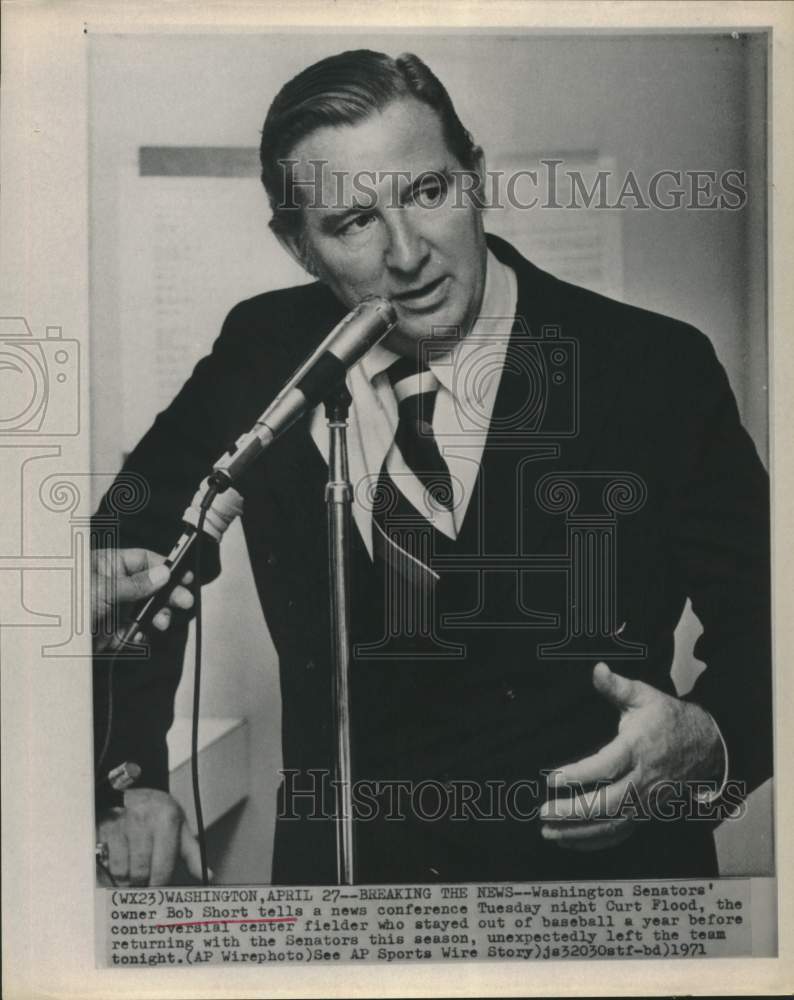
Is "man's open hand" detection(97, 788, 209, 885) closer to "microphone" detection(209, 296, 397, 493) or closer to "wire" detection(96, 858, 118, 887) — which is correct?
"wire" detection(96, 858, 118, 887)

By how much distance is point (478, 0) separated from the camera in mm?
1293

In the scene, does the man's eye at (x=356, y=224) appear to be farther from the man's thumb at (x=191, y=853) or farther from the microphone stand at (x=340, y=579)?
the man's thumb at (x=191, y=853)

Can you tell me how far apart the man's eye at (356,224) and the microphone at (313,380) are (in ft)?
0.25

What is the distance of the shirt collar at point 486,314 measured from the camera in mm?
1290

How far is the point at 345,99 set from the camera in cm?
127

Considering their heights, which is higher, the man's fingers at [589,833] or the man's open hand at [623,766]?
the man's open hand at [623,766]

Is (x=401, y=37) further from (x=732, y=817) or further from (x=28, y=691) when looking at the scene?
(x=732, y=817)

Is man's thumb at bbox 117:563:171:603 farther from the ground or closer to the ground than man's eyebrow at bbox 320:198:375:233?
closer to the ground

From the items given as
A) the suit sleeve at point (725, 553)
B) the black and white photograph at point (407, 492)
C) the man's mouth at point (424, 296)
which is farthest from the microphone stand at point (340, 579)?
the suit sleeve at point (725, 553)

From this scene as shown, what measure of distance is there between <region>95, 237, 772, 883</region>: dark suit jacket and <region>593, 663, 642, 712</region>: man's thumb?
0.02 metres

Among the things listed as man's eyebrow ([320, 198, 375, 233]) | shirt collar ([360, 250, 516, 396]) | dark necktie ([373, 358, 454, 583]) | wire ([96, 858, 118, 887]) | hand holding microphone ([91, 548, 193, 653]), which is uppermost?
man's eyebrow ([320, 198, 375, 233])

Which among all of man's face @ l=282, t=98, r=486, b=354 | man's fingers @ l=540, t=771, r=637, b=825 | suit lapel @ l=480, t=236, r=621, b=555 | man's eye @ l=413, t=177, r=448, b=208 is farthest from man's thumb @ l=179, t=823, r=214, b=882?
man's eye @ l=413, t=177, r=448, b=208

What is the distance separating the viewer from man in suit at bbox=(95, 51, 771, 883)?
4.19 feet

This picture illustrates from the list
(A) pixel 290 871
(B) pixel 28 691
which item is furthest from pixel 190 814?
(B) pixel 28 691
